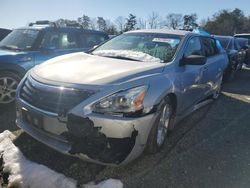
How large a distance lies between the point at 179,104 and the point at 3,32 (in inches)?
467

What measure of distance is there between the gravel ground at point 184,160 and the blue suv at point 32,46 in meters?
0.64

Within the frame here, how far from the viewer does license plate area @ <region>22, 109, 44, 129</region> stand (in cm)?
327

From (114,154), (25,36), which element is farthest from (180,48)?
(25,36)

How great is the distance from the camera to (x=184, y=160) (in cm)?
378

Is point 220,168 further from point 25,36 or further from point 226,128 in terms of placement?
point 25,36

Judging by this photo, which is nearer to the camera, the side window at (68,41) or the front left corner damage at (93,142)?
the front left corner damage at (93,142)

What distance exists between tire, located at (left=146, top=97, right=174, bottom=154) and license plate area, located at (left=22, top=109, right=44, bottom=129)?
1.21 metres

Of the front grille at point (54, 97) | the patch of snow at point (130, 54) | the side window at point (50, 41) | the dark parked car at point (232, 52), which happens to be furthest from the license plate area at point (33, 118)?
the dark parked car at point (232, 52)

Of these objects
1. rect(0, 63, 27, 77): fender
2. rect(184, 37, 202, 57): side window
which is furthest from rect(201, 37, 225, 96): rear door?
rect(0, 63, 27, 77): fender

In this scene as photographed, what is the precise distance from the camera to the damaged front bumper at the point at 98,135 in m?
3.02

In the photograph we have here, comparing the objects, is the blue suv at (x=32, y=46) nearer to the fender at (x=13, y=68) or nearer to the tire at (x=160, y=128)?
the fender at (x=13, y=68)

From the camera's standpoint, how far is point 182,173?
137 inches

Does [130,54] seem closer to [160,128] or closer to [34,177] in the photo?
[160,128]

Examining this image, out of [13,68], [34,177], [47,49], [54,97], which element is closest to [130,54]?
[54,97]
